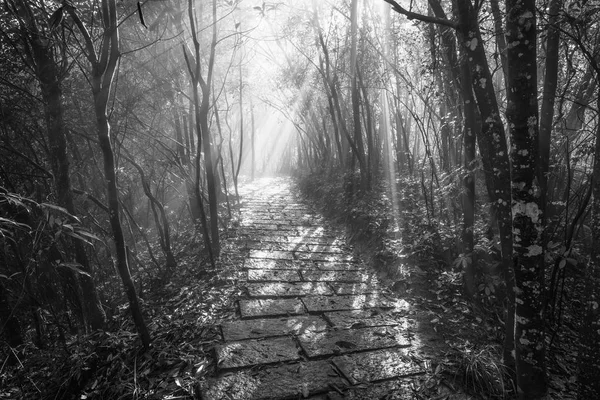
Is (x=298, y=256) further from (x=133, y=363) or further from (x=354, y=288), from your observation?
(x=133, y=363)

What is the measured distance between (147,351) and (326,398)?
1919 millimetres

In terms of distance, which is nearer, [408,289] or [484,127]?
[484,127]

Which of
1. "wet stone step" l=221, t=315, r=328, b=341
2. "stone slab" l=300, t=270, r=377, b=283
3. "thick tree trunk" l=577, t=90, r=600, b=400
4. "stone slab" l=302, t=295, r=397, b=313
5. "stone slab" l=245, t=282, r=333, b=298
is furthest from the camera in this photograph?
"stone slab" l=300, t=270, r=377, b=283

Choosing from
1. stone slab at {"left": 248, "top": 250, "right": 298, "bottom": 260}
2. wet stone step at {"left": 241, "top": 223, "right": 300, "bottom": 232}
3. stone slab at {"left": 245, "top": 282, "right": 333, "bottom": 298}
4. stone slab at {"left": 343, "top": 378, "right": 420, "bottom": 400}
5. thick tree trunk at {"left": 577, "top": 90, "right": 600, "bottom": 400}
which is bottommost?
stone slab at {"left": 343, "top": 378, "right": 420, "bottom": 400}

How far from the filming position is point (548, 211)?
18.6ft

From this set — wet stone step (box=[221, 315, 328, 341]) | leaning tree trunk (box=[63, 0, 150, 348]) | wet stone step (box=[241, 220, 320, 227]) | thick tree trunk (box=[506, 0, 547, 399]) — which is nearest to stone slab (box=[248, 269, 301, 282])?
wet stone step (box=[221, 315, 328, 341])

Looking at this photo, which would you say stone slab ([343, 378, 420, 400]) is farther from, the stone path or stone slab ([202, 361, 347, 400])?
stone slab ([202, 361, 347, 400])

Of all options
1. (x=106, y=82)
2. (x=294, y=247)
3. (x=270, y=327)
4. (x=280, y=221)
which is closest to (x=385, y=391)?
(x=270, y=327)

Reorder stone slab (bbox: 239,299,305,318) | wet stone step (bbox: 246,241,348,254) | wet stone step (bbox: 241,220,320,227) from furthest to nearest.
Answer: wet stone step (bbox: 241,220,320,227) < wet stone step (bbox: 246,241,348,254) < stone slab (bbox: 239,299,305,318)

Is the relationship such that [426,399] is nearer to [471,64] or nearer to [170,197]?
[471,64]

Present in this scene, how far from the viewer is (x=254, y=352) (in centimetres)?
344

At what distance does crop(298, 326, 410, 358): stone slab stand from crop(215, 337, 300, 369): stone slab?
175mm

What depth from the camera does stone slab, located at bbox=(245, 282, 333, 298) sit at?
4975 millimetres

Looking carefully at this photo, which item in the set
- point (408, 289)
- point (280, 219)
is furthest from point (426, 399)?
point (280, 219)
